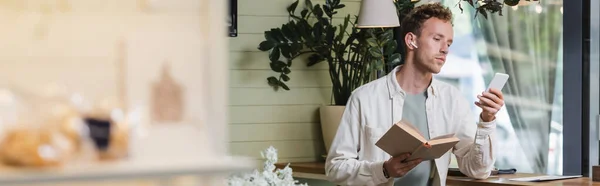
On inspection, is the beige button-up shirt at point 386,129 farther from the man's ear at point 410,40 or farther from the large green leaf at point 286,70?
the large green leaf at point 286,70

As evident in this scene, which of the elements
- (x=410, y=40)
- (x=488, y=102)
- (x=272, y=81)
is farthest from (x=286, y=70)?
(x=488, y=102)

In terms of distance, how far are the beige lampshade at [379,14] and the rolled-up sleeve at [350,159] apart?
3.24 feet

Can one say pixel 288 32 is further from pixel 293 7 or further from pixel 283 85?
pixel 283 85

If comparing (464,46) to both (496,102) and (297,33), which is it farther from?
(496,102)

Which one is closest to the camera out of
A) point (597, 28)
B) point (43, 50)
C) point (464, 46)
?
point (43, 50)

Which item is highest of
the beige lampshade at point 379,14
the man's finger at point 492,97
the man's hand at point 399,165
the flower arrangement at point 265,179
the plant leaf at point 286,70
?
the beige lampshade at point 379,14

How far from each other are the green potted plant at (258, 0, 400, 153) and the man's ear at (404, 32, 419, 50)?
3.58 feet

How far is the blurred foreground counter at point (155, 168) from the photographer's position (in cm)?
137

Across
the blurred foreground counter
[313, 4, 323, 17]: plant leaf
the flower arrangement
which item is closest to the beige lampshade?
[313, 4, 323, 17]: plant leaf

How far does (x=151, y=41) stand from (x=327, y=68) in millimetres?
4248

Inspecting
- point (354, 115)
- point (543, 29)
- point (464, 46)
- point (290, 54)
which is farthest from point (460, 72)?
point (354, 115)

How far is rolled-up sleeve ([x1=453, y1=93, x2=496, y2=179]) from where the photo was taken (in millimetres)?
3982

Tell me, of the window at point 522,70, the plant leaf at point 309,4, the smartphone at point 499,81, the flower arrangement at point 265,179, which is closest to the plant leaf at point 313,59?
the plant leaf at point 309,4

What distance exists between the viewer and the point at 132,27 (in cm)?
151
